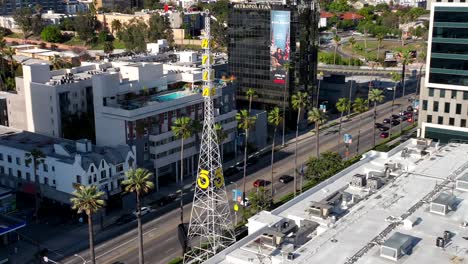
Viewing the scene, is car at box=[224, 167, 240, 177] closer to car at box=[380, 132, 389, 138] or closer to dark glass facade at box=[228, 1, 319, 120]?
dark glass facade at box=[228, 1, 319, 120]

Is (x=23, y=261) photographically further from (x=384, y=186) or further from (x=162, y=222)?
(x=384, y=186)

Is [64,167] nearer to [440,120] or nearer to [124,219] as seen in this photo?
[124,219]

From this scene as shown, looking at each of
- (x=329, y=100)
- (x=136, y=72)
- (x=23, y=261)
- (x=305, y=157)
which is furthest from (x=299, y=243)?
(x=329, y=100)

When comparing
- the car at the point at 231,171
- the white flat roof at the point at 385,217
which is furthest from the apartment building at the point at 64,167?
the white flat roof at the point at 385,217

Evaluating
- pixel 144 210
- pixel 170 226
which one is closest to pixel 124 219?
pixel 144 210

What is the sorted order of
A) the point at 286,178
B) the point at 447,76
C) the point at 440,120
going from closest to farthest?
the point at 286,178 → the point at 447,76 → the point at 440,120

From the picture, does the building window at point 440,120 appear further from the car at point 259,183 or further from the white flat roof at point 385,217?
the car at point 259,183

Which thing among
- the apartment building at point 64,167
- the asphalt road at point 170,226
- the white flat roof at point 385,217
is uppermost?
the white flat roof at point 385,217
